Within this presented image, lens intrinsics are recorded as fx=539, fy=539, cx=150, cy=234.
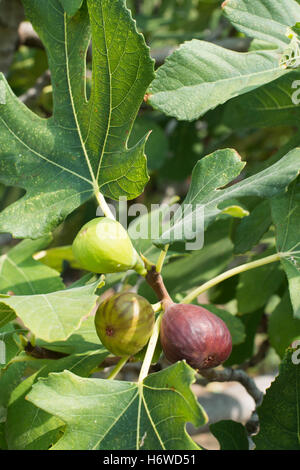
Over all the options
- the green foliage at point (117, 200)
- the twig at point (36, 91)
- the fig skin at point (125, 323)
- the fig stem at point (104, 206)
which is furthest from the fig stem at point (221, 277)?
the twig at point (36, 91)

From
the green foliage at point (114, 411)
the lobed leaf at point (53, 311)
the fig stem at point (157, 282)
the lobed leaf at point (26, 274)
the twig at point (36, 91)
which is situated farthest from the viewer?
the twig at point (36, 91)

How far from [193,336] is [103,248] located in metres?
0.22

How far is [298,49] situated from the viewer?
1.19 m

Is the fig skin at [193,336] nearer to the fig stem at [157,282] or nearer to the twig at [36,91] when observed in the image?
the fig stem at [157,282]

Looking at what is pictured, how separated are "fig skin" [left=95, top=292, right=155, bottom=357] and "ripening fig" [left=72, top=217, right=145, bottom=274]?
0.06 m

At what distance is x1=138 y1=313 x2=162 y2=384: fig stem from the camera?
975mm

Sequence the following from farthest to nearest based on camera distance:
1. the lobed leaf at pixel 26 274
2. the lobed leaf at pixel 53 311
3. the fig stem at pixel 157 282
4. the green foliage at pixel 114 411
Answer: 1. the lobed leaf at pixel 26 274
2. the fig stem at pixel 157 282
3. the green foliage at pixel 114 411
4. the lobed leaf at pixel 53 311

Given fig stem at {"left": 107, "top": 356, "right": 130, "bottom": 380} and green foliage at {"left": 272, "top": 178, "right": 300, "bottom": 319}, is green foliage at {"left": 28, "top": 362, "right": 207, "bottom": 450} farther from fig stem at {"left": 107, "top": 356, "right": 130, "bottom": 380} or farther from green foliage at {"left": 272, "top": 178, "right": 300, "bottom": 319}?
green foliage at {"left": 272, "top": 178, "right": 300, "bottom": 319}

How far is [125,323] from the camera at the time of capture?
37.5 inches

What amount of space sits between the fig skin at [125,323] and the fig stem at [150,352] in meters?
0.02

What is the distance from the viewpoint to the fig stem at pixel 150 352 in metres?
0.98

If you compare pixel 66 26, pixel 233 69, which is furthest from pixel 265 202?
pixel 66 26

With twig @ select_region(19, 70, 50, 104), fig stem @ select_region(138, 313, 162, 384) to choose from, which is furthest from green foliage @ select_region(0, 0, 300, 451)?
twig @ select_region(19, 70, 50, 104)
